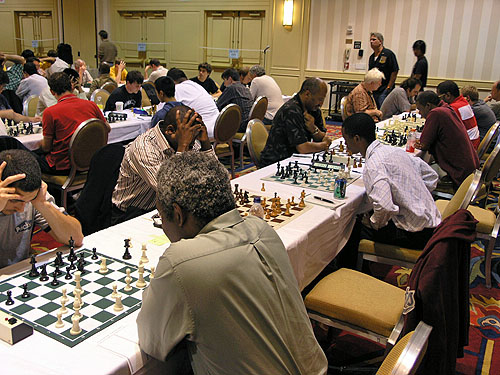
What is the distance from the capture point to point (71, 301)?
59.7 inches

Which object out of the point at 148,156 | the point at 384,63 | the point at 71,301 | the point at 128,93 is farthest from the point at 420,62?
the point at 71,301

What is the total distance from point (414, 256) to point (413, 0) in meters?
8.57

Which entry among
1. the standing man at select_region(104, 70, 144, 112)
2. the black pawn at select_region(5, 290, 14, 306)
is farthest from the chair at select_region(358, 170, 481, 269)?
the standing man at select_region(104, 70, 144, 112)

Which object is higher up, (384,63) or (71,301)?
(384,63)

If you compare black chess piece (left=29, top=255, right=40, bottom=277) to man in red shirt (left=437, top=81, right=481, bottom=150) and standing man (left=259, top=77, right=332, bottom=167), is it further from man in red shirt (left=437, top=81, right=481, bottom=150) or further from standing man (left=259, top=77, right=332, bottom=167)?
man in red shirt (left=437, top=81, right=481, bottom=150)

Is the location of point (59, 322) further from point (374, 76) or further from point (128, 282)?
point (374, 76)

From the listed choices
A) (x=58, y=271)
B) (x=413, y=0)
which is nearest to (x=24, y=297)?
(x=58, y=271)

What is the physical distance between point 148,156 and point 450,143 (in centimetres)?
277

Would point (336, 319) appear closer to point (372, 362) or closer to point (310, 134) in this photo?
point (372, 362)

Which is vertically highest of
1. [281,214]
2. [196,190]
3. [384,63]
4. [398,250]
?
[384,63]

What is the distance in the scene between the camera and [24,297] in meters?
1.52

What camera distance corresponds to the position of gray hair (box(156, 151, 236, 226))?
1318 millimetres

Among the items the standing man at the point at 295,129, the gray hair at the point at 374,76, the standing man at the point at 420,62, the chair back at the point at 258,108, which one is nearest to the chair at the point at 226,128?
the chair back at the point at 258,108

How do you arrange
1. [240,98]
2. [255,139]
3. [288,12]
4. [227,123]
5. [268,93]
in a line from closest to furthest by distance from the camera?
[255,139] < [227,123] < [240,98] < [268,93] < [288,12]
